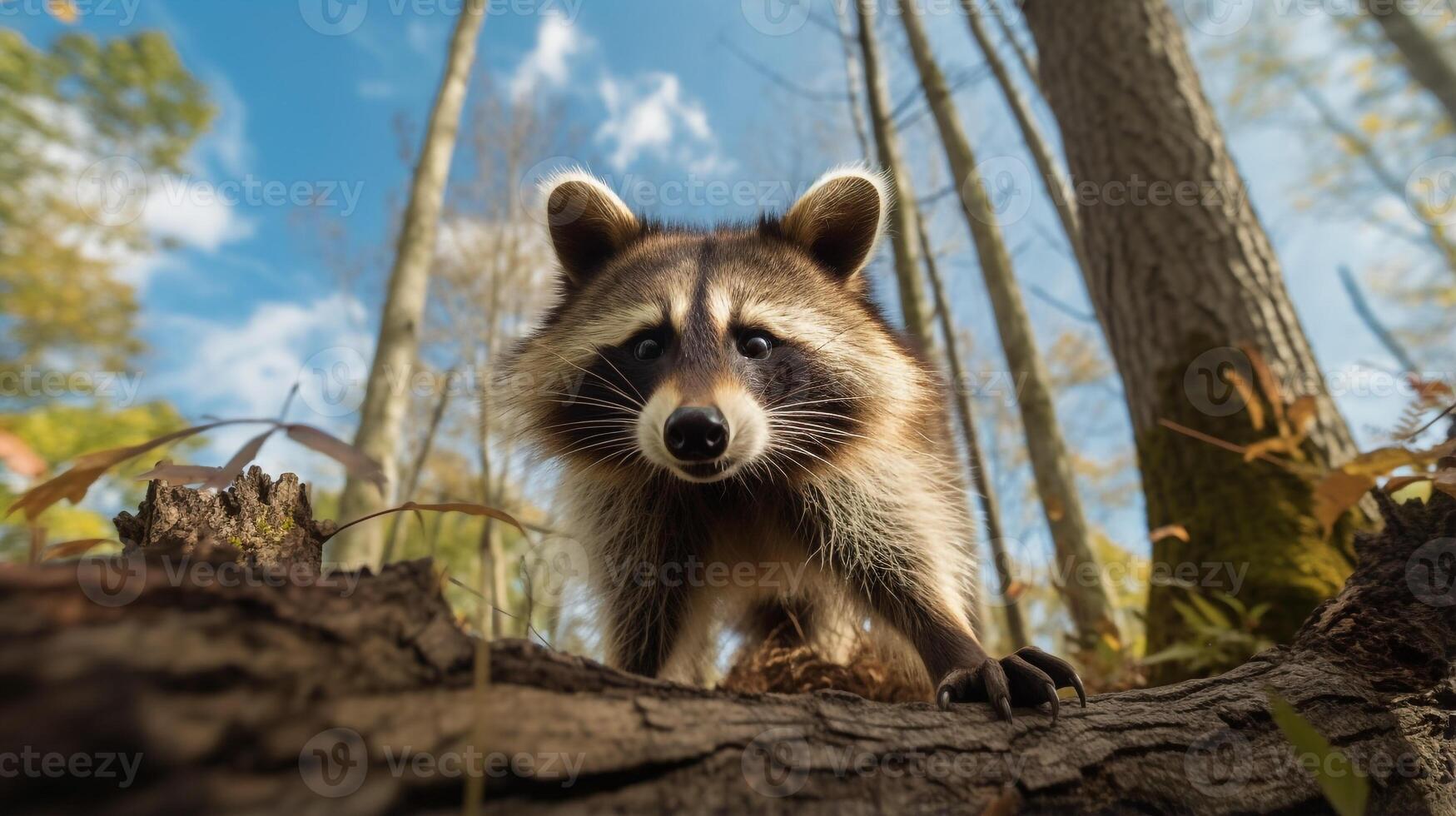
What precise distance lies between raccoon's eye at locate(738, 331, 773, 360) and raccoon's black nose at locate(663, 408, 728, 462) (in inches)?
27.0

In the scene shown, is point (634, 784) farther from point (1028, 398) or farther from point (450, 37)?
point (450, 37)

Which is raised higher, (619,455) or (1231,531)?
(619,455)

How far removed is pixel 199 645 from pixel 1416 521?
326 centimetres

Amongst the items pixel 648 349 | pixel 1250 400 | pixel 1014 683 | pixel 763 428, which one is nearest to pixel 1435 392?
pixel 1250 400

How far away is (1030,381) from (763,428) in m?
5.66

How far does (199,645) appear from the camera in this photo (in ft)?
3.37

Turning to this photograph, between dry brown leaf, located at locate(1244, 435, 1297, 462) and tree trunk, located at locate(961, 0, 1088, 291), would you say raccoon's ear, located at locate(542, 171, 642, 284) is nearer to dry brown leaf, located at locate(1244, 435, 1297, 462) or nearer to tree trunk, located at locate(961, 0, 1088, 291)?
dry brown leaf, located at locate(1244, 435, 1297, 462)

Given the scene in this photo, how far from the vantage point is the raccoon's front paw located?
209 cm

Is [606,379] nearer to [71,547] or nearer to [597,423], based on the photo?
[597,423]

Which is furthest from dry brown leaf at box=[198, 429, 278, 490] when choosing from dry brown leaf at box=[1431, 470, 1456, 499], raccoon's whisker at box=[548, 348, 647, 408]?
dry brown leaf at box=[1431, 470, 1456, 499]

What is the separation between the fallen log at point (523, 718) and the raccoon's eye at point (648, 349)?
1527mm

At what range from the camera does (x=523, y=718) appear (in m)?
1.29

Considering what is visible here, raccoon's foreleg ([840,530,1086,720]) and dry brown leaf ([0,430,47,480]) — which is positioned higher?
dry brown leaf ([0,430,47,480])

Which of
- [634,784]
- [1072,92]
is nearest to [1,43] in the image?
[1072,92]
